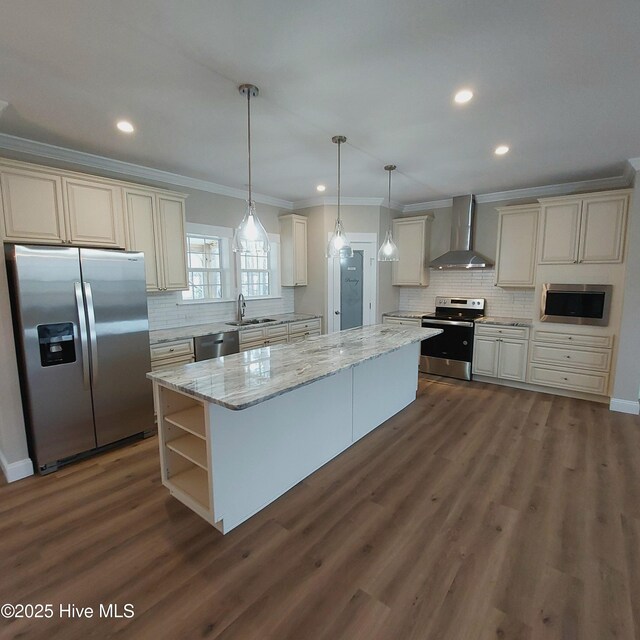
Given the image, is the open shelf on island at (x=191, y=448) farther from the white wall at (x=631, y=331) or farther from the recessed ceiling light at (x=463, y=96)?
the white wall at (x=631, y=331)

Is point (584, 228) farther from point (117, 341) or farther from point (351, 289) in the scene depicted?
point (117, 341)

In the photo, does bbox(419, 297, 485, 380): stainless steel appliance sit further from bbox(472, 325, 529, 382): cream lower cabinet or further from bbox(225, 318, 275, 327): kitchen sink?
bbox(225, 318, 275, 327): kitchen sink

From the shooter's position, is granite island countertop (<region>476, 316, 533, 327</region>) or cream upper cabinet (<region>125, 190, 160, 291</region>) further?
granite island countertop (<region>476, 316, 533, 327</region>)

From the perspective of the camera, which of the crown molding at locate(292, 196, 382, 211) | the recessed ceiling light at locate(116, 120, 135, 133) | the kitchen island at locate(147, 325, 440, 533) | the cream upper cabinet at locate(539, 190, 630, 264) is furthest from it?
the crown molding at locate(292, 196, 382, 211)

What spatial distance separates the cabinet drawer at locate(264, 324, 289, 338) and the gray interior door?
1070 mm

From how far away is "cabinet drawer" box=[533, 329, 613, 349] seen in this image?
401 cm

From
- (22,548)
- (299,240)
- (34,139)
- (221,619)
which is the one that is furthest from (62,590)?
(299,240)

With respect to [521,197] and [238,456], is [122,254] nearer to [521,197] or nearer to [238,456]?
[238,456]

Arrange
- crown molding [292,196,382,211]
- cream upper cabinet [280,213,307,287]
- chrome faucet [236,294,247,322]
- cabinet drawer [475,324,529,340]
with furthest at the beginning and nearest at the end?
cream upper cabinet [280,213,307,287]
crown molding [292,196,382,211]
chrome faucet [236,294,247,322]
cabinet drawer [475,324,529,340]

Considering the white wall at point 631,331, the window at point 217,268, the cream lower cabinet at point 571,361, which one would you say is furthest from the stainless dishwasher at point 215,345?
the white wall at point 631,331

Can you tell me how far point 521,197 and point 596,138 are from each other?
1879 mm

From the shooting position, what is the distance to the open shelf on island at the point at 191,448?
205 cm

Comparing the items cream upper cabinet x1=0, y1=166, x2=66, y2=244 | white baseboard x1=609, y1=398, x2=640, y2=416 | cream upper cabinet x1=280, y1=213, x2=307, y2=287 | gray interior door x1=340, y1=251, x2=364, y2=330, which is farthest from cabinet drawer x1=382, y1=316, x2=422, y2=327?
cream upper cabinet x1=0, y1=166, x2=66, y2=244

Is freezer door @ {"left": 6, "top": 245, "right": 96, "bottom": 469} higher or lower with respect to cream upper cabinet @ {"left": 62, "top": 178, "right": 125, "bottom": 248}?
lower
